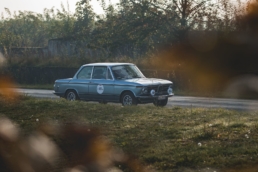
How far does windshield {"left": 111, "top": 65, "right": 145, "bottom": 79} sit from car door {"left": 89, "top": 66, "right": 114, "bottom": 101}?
0.24m

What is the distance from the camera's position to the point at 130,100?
18.5 metres

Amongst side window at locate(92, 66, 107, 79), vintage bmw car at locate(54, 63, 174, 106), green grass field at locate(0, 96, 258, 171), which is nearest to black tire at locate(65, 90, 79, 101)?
vintage bmw car at locate(54, 63, 174, 106)

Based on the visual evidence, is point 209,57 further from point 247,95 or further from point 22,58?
point 22,58

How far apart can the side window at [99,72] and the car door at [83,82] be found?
0.21 metres

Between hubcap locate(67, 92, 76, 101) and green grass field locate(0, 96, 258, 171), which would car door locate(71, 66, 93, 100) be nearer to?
hubcap locate(67, 92, 76, 101)

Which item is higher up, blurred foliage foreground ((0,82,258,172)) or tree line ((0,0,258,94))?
tree line ((0,0,258,94))

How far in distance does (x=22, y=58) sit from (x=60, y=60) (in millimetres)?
3534

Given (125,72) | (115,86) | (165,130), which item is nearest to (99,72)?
(125,72)

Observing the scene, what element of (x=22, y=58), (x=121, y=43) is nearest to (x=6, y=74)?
(x=22, y=58)

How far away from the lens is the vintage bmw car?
1833 centimetres

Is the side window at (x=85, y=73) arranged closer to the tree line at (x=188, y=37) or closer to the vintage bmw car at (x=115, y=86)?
the vintage bmw car at (x=115, y=86)

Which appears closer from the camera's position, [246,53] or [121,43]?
[246,53]

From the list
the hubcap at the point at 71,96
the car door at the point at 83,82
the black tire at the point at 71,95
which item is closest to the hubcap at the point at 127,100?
the car door at the point at 83,82

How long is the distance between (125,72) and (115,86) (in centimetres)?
86
